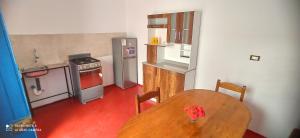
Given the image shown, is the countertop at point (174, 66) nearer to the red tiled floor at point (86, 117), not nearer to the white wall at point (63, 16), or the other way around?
the red tiled floor at point (86, 117)

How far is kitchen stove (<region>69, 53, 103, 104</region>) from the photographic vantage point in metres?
3.16

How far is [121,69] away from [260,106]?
3.02m

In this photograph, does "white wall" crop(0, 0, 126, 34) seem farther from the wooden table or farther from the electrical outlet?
the electrical outlet

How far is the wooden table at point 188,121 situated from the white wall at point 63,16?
279 centimetres

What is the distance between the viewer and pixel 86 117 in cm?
287

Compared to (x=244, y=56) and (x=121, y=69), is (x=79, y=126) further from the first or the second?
(x=244, y=56)

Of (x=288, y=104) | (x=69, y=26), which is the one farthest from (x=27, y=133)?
(x=288, y=104)

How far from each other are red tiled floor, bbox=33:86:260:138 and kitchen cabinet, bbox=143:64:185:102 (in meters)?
0.50

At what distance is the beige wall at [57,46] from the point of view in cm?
284

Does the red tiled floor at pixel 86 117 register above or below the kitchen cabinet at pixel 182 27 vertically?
below

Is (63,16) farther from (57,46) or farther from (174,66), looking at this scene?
(174,66)

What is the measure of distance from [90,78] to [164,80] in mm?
1629

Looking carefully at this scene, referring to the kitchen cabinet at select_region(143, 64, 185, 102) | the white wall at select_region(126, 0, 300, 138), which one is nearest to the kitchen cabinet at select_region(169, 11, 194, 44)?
the white wall at select_region(126, 0, 300, 138)

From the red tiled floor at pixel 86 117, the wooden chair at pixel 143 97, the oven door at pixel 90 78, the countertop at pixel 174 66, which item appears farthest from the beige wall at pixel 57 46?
the wooden chair at pixel 143 97
